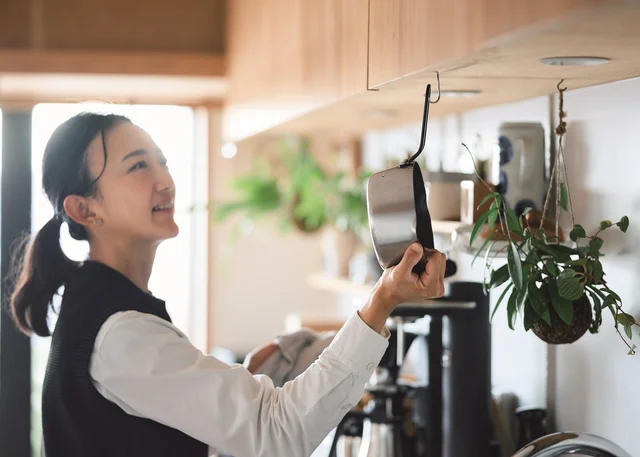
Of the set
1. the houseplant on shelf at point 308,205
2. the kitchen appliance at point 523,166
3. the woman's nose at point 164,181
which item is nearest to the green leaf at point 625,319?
the kitchen appliance at point 523,166

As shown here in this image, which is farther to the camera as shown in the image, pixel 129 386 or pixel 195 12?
pixel 195 12

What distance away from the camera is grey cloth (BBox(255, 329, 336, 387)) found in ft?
5.10

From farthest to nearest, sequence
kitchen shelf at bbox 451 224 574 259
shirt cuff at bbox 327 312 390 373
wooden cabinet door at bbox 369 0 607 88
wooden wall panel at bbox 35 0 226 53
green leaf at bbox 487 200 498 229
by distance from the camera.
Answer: wooden wall panel at bbox 35 0 226 53
kitchen shelf at bbox 451 224 574 259
green leaf at bbox 487 200 498 229
shirt cuff at bbox 327 312 390 373
wooden cabinet door at bbox 369 0 607 88

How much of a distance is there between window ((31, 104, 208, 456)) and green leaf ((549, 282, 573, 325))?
7.13 ft

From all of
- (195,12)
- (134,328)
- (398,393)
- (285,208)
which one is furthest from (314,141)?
(134,328)

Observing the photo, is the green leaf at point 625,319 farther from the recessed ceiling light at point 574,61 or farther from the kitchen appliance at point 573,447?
Answer: the recessed ceiling light at point 574,61

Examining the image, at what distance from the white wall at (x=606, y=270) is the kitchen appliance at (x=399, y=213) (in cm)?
36

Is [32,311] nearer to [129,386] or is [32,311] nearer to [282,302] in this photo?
[129,386]

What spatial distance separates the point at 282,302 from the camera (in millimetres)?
3287

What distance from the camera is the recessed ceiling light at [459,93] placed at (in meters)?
1.35

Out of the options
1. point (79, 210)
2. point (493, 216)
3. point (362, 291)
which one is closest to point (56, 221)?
point (79, 210)

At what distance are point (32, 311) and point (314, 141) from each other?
1.87 meters

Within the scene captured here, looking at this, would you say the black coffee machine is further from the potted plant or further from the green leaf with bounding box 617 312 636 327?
the potted plant

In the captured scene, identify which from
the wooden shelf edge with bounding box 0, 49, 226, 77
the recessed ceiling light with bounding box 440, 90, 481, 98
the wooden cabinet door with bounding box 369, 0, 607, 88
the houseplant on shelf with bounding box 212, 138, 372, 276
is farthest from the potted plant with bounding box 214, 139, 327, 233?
the wooden cabinet door with bounding box 369, 0, 607, 88
